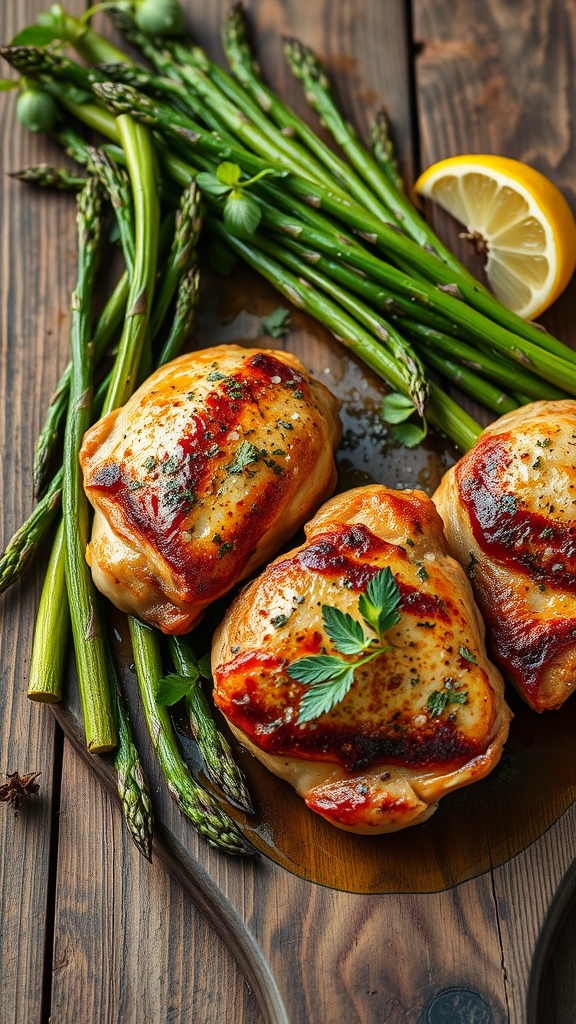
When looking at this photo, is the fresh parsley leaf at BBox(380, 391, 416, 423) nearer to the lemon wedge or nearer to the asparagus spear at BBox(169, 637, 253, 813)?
the lemon wedge

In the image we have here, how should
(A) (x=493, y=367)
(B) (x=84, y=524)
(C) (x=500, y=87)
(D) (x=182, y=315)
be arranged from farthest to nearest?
(C) (x=500, y=87), (D) (x=182, y=315), (A) (x=493, y=367), (B) (x=84, y=524)

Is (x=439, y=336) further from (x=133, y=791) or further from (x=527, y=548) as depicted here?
(x=133, y=791)

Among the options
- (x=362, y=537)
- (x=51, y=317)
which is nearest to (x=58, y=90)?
(x=51, y=317)

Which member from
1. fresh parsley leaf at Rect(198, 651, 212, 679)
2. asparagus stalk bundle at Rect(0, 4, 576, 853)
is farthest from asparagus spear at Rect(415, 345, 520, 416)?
fresh parsley leaf at Rect(198, 651, 212, 679)

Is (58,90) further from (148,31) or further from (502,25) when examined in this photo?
(502,25)

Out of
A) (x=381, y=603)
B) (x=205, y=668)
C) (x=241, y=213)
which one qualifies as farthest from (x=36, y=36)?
(x=381, y=603)
